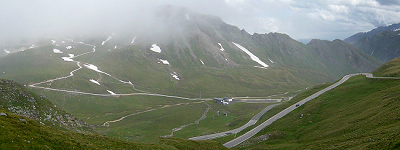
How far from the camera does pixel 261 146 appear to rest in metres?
73.6

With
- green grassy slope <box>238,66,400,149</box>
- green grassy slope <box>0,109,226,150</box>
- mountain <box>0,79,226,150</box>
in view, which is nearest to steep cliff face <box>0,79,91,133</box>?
mountain <box>0,79,226,150</box>

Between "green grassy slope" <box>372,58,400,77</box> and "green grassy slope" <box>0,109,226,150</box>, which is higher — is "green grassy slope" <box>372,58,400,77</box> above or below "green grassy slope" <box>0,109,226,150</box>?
above

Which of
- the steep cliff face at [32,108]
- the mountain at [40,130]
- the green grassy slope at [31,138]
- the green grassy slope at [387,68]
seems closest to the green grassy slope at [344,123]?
the green grassy slope at [387,68]

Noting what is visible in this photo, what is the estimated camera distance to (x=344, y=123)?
66.4m

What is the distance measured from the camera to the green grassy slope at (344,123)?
47.5 meters

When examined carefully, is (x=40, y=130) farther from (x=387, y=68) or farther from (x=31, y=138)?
(x=387, y=68)

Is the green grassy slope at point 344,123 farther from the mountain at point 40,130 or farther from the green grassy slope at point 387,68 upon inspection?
the mountain at point 40,130

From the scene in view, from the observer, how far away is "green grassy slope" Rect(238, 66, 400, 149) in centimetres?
4750

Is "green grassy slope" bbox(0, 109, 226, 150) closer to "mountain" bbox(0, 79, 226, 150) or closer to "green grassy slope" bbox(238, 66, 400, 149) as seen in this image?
"mountain" bbox(0, 79, 226, 150)

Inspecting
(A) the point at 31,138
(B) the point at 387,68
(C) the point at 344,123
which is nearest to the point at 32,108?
(A) the point at 31,138

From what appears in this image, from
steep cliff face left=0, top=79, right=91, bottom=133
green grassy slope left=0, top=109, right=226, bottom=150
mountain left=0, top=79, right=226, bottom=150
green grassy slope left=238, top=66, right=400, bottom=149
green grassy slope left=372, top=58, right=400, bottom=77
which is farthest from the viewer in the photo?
green grassy slope left=372, top=58, right=400, bottom=77

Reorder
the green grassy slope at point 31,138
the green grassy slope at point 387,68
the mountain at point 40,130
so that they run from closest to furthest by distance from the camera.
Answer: the green grassy slope at point 31,138 → the mountain at point 40,130 → the green grassy slope at point 387,68

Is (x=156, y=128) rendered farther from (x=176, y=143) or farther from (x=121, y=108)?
(x=176, y=143)

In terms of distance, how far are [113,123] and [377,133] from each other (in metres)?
104
